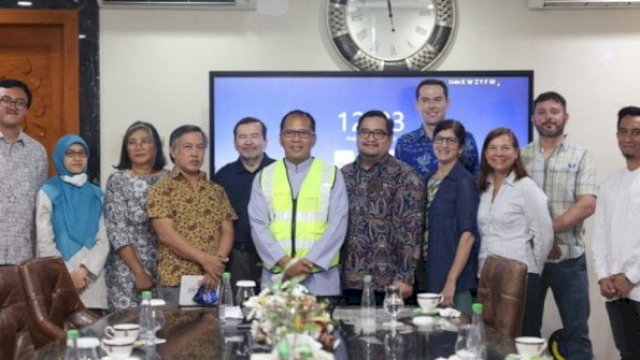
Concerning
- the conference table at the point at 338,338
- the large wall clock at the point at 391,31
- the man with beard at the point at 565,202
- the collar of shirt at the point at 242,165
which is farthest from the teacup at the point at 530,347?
the large wall clock at the point at 391,31

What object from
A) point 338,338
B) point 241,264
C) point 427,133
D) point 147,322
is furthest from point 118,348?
point 427,133

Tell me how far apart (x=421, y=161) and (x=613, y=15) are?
5.07 ft

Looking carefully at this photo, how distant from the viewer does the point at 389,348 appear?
2.64 metres

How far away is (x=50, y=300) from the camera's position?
3.43 metres

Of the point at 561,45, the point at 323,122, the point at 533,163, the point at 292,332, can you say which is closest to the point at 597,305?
the point at 533,163

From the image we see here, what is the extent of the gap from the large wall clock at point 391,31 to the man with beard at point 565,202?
2.74 ft

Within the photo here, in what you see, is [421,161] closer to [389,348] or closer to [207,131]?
[207,131]

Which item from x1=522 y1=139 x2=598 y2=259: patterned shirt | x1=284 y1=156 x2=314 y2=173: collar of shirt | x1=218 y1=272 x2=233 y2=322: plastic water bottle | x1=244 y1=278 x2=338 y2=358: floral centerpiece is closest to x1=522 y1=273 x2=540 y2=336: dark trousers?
x1=522 y1=139 x2=598 y2=259: patterned shirt

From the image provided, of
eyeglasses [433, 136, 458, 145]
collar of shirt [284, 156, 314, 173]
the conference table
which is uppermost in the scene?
eyeglasses [433, 136, 458, 145]

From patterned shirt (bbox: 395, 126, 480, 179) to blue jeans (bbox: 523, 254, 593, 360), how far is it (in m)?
0.69

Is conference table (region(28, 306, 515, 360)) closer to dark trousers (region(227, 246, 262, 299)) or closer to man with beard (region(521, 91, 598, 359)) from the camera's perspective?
dark trousers (region(227, 246, 262, 299))

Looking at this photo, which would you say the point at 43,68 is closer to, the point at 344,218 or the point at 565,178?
the point at 344,218

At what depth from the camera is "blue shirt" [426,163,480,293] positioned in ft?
13.4

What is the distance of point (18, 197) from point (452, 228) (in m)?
2.18
